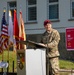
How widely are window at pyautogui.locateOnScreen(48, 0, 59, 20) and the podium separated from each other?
1471cm

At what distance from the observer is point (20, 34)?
11867mm

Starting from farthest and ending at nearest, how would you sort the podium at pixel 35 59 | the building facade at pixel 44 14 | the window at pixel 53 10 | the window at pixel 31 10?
the window at pixel 31 10
the window at pixel 53 10
the building facade at pixel 44 14
the podium at pixel 35 59

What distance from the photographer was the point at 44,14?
76.3ft

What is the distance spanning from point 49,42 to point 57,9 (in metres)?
14.6

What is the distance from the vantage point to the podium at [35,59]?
8289 mm

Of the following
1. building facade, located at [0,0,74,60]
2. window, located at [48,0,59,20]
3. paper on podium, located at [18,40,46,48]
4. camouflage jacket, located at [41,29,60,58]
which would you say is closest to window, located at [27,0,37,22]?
building facade, located at [0,0,74,60]

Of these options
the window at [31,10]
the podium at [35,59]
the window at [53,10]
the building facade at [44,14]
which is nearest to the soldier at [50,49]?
the podium at [35,59]

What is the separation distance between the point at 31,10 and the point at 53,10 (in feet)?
5.93

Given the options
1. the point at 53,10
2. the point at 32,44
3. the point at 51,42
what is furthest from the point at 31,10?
the point at 32,44

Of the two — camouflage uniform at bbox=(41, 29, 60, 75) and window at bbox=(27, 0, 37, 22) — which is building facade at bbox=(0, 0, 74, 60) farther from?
camouflage uniform at bbox=(41, 29, 60, 75)

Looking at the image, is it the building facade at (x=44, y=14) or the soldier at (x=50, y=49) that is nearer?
the soldier at (x=50, y=49)

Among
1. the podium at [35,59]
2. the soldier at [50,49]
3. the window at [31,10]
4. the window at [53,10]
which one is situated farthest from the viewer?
the window at [31,10]

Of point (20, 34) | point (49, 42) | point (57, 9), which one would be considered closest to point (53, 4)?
point (57, 9)

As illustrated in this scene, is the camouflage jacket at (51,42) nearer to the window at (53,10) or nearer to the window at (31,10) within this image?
the window at (53,10)
